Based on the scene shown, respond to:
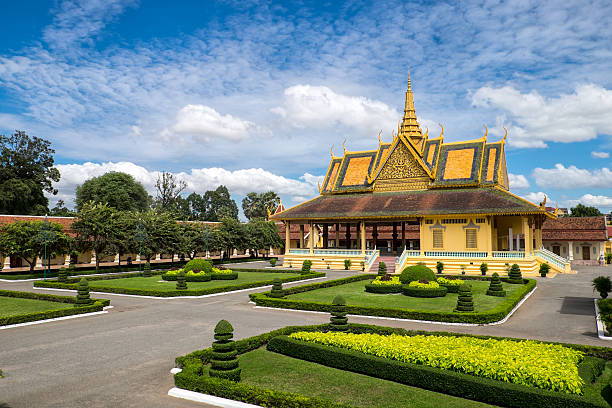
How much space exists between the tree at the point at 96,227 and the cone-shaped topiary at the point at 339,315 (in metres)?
32.0

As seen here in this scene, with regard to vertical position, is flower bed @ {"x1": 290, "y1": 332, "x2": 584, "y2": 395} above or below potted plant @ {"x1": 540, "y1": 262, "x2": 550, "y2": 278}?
below

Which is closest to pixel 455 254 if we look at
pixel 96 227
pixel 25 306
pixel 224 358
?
pixel 25 306

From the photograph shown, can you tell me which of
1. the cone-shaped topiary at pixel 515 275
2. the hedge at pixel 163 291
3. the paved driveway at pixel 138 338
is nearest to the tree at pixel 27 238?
the hedge at pixel 163 291

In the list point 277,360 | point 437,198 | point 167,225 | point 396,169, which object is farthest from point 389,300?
point 167,225

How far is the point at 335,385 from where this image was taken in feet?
34.4

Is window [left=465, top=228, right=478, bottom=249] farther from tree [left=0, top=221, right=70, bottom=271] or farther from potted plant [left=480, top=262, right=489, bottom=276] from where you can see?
tree [left=0, top=221, right=70, bottom=271]

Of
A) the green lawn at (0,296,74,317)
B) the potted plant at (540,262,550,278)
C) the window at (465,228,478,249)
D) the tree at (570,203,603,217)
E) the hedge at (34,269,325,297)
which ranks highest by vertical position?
the tree at (570,203,603,217)

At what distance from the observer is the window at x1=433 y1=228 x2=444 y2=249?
38938 mm

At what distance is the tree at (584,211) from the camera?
8744 cm

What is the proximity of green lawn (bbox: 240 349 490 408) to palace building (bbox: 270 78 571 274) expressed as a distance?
26745mm

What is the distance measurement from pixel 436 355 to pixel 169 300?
1771 centimetres

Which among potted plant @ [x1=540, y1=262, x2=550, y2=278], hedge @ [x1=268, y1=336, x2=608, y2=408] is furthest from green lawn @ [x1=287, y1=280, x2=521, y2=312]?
hedge @ [x1=268, y1=336, x2=608, y2=408]

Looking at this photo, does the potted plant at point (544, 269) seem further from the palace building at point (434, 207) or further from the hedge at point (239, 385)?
the hedge at point (239, 385)

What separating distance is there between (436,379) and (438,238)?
30.3 metres
